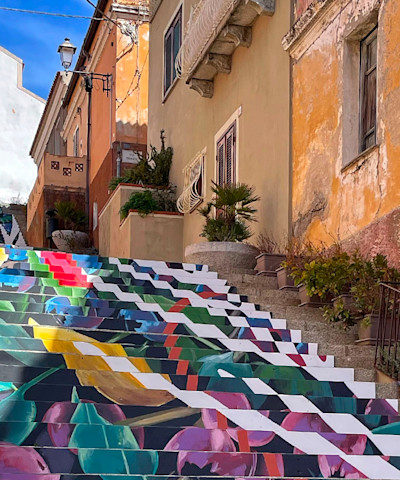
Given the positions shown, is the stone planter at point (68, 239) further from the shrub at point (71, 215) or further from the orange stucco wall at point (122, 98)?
the orange stucco wall at point (122, 98)

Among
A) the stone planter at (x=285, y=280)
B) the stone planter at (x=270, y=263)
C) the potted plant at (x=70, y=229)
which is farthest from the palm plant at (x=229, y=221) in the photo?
the potted plant at (x=70, y=229)

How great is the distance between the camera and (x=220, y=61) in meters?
14.1

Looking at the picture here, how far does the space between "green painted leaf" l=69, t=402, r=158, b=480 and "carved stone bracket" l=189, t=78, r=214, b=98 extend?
10.2m

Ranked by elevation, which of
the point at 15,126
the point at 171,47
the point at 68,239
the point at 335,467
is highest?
the point at 15,126

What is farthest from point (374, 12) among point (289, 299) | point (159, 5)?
point (159, 5)

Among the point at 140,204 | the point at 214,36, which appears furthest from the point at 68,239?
the point at 214,36

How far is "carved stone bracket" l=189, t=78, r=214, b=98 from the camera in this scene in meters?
15.0

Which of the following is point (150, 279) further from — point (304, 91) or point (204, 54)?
point (204, 54)

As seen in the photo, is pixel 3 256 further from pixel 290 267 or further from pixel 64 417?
pixel 64 417

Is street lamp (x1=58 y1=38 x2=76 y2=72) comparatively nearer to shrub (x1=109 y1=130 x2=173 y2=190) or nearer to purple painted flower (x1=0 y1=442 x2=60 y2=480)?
shrub (x1=109 y1=130 x2=173 y2=190)

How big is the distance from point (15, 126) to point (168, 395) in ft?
112

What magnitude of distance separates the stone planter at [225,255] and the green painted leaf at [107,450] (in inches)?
208

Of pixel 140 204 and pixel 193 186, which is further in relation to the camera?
pixel 140 204

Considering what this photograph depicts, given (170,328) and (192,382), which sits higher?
(170,328)
